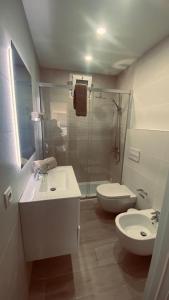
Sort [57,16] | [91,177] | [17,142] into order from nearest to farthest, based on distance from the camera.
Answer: [17,142], [57,16], [91,177]

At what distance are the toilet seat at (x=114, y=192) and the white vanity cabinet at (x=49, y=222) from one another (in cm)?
90

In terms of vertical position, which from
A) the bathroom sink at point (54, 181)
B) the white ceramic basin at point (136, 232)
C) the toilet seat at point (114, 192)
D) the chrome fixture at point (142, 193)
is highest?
the bathroom sink at point (54, 181)

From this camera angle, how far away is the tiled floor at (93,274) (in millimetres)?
1249

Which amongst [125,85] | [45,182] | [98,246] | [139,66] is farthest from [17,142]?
[125,85]

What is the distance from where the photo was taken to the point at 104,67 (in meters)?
2.55

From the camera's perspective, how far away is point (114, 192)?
2.17 metres

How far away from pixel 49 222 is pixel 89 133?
2029 millimetres

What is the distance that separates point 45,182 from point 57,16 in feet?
5.66

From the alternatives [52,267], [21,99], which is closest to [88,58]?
[21,99]

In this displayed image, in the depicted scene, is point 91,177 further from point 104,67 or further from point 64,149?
point 104,67

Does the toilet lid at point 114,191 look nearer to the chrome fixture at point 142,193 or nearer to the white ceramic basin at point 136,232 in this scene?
the chrome fixture at point 142,193

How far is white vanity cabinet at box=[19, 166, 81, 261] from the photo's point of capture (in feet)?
3.81

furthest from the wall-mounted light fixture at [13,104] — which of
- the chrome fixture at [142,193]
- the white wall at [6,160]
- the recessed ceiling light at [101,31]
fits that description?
the chrome fixture at [142,193]

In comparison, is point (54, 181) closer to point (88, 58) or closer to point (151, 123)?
point (151, 123)
